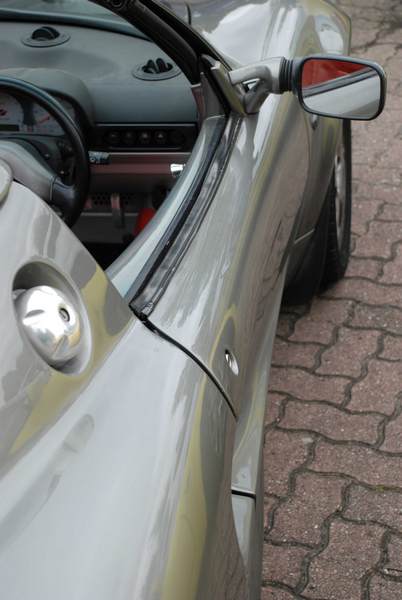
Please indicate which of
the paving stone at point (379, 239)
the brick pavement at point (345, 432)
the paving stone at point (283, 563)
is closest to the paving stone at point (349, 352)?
the brick pavement at point (345, 432)

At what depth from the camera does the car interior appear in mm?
2801

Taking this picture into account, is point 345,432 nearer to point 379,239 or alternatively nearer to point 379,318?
point 379,318

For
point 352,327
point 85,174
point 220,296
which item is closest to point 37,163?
point 85,174

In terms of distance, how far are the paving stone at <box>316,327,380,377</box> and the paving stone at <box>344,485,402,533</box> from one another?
62 cm

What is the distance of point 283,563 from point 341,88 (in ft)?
4.31

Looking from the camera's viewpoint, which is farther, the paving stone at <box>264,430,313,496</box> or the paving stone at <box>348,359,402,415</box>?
the paving stone at <box>348,359,402,415</box>

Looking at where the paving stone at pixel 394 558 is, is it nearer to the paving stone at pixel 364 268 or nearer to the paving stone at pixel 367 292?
the paving stone at pixel 367 292

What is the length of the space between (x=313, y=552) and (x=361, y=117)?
1220mm

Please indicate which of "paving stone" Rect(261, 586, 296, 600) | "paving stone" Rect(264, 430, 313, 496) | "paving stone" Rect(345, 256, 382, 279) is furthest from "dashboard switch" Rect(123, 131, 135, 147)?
"paving stone" Rect(345, 256, 382, 279)

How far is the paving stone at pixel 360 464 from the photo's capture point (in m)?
3.19

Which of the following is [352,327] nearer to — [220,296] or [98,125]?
[98,125]

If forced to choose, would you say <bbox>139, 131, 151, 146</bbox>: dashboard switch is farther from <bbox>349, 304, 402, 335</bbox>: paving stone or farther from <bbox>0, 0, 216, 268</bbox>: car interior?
<bbox>349, 304, 402, 335</bbox>: paving stone

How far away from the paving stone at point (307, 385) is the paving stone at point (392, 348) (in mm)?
211

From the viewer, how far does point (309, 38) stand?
3262 millimetres
